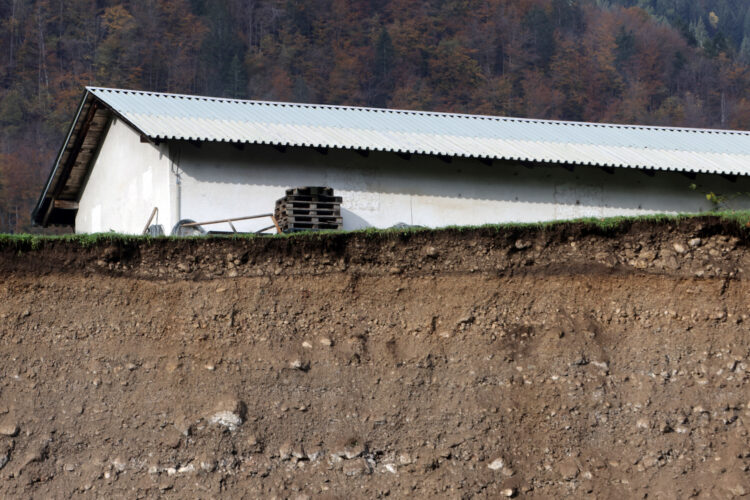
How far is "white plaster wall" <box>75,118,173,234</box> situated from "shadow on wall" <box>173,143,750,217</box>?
79 cm

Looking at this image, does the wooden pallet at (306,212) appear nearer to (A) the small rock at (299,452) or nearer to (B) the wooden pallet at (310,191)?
(B) the wooden pallet at (310,191)

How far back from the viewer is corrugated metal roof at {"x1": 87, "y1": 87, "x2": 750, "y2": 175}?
66.0 feet

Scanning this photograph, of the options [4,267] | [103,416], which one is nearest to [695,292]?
[103,416]

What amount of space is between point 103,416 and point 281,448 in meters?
2.35

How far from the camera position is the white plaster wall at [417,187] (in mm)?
19891

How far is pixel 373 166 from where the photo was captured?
2083 centimetres

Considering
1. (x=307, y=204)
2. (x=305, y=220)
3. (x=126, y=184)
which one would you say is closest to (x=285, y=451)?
(x=305, y=220)

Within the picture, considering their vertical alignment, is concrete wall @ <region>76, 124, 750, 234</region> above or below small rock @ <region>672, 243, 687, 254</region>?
above

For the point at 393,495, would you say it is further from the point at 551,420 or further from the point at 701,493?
the point at 701,493

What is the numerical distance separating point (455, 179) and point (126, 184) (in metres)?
7.02

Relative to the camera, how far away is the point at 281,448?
12727 millimetres

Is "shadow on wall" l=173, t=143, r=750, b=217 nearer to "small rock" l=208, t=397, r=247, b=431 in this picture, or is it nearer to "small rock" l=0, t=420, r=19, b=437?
"small rock" l=208, t=397, r=247, b=431

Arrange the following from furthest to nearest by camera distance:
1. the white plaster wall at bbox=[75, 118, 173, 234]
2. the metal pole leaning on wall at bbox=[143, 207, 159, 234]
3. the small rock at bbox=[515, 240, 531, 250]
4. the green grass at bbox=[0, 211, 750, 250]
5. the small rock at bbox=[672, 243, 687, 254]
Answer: the white plaster wall at bbox=[75, 118, 173, 234] < the metal pole leaning on wall at bbox=[143, 207, 159, 234] < the small rock at bbox=[515, 240, 531, 250] < the small rock at bbox=[672, 243, 687, 254] < the green grass at bbox=[0, 211, 750, 250]

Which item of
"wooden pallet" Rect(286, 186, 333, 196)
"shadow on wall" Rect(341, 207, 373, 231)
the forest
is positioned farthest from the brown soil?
the forest
